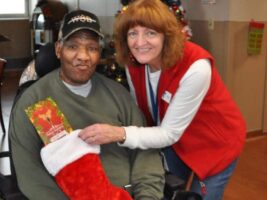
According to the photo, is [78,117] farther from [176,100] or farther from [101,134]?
[176,100]

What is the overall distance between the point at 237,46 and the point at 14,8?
5650 mm

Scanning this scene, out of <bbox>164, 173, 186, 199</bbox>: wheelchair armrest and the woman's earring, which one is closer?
<bbox>164, 173, 186, 199</bbox>: wheelchair armrest

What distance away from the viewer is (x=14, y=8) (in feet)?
27.3

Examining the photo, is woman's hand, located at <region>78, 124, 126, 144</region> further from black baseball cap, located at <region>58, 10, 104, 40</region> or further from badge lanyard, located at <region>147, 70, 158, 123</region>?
black baseball cap, located at <region>58, 10, 104, 40</region>

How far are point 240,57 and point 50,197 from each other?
A: 301 centimetres

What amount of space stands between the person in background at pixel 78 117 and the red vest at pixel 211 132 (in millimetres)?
136

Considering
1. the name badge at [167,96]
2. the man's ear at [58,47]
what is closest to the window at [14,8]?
the man's ear at [58,47]

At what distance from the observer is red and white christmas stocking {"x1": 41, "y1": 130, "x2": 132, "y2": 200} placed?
4.77 feet

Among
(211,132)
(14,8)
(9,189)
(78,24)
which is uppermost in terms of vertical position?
(14,8)

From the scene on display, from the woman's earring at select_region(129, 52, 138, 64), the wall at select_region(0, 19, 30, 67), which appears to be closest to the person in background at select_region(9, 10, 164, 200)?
the woman's earring at select_region(129, 52, 138, 64)

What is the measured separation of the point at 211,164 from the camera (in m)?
1.73

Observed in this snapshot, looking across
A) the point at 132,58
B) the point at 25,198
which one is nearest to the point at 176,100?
the point at 132,58

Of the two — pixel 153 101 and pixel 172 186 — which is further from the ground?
pixel 153 101

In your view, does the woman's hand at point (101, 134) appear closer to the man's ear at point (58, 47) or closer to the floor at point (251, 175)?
the man's ear at point (58, 47)
